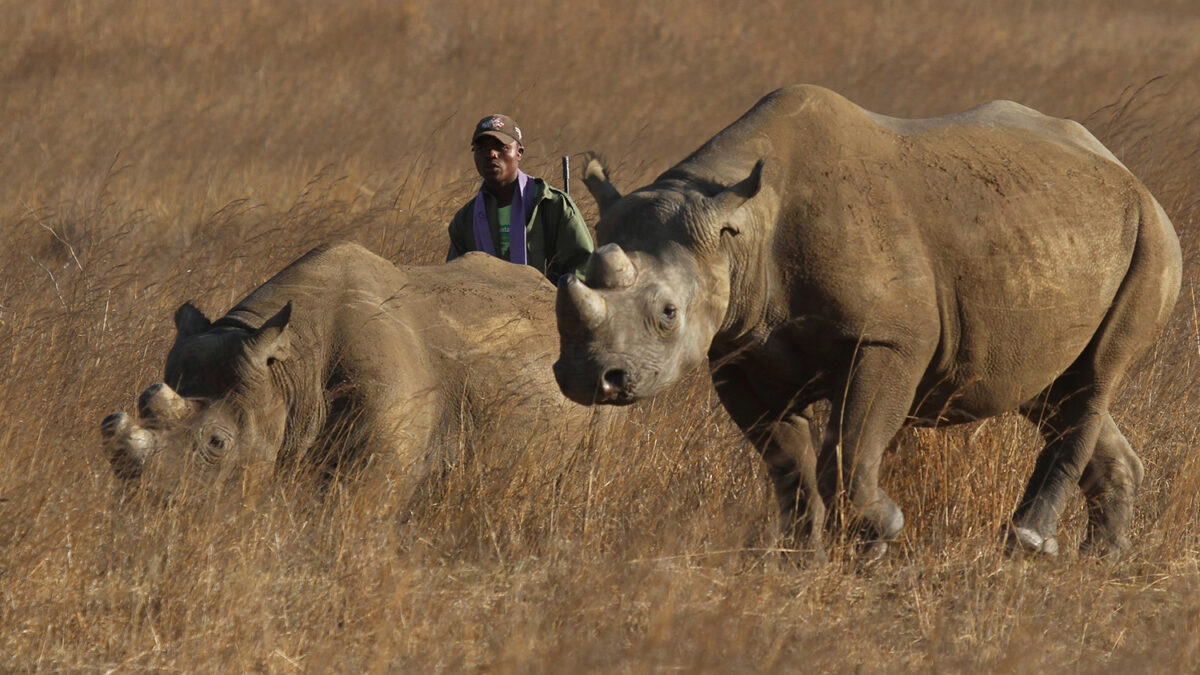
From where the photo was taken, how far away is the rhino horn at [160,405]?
18.5ft

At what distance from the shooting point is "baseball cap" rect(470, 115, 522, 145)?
25.1 feet

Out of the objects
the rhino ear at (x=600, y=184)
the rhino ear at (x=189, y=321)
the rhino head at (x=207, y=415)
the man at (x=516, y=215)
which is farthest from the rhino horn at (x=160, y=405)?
the man at (x=516, y=215)

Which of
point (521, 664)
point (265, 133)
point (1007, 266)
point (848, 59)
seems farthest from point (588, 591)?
point (848, 59)

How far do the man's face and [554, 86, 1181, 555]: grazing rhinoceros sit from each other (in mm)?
2486

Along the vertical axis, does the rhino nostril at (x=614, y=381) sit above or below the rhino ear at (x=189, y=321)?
above

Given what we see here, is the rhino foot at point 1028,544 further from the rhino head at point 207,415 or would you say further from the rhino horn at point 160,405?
the rhino horn at point 160,405

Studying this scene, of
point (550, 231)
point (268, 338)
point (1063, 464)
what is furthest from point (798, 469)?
point (550, 231)

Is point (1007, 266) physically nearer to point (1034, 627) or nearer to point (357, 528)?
point (1034, 627)

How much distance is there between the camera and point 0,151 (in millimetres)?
14406

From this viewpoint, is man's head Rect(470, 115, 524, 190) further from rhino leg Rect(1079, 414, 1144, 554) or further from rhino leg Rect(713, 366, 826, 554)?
rhino leg Rect(1079, 414, 1144, 554)

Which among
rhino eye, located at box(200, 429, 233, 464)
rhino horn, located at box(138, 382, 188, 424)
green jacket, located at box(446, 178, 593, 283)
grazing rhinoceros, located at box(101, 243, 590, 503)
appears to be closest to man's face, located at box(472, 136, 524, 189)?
green jacket, located at box(446, 178, 593, 283)

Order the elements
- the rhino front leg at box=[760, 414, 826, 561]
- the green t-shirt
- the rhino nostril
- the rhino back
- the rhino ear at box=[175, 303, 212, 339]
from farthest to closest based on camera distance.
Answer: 1. the green t-shirt
2. the rhino ear at box=[175, 303, 212, 339]
3. the rhino front leg at box=[760, 414, 826, 561]
4. the rhino back
5. the rhino nostril

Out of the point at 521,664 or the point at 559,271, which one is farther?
the point at 559,271

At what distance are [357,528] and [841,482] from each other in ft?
5.03
